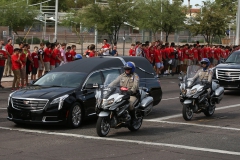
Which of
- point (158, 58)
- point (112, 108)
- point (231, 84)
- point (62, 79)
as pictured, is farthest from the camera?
point (158, 58)

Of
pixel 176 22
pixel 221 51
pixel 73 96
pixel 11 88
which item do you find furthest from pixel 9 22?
pixel 73 96

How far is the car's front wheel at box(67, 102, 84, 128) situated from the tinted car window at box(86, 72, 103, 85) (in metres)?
0.84

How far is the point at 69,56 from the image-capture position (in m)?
26.7

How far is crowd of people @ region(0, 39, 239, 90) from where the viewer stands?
2325cm

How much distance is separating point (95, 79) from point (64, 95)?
1.46 metres

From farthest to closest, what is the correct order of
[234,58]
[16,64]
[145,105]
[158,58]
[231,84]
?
1. [158,58]
2. [234,58]
3. [231,84]
4. [16,64]
5. [145,105]

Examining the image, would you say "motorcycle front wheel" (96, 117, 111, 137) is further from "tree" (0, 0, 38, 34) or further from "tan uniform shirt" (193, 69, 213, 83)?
"tree" (0, 0, 38, 34)

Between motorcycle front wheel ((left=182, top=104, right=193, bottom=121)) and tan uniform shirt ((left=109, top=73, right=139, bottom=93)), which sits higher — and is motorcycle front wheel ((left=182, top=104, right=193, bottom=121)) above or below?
below

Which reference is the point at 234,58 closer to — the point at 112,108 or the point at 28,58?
the point at 28,58

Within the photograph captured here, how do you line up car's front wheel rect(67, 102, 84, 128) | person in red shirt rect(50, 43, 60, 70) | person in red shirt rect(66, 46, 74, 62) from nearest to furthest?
car's front wheel rect(67, 102, 84, 128) < person in red shirt rect(50, 43, 60, 70) < person in red shirt rect(66, 46, 74, 62)

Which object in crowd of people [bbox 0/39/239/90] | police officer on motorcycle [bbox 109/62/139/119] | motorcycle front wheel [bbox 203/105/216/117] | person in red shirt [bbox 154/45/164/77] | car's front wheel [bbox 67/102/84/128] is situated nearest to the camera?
police officer on motorcycle [bbox 109/62/139/119]

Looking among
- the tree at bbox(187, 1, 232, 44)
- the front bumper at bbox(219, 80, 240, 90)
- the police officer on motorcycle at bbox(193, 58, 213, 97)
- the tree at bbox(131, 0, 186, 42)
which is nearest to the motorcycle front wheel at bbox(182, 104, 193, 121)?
the police officer on motorcycle at bbox(193, 58, 213, 97)

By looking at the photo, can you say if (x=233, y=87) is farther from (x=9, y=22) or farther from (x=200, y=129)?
(x=9, y=22)

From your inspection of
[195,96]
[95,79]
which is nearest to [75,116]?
[95,79]
